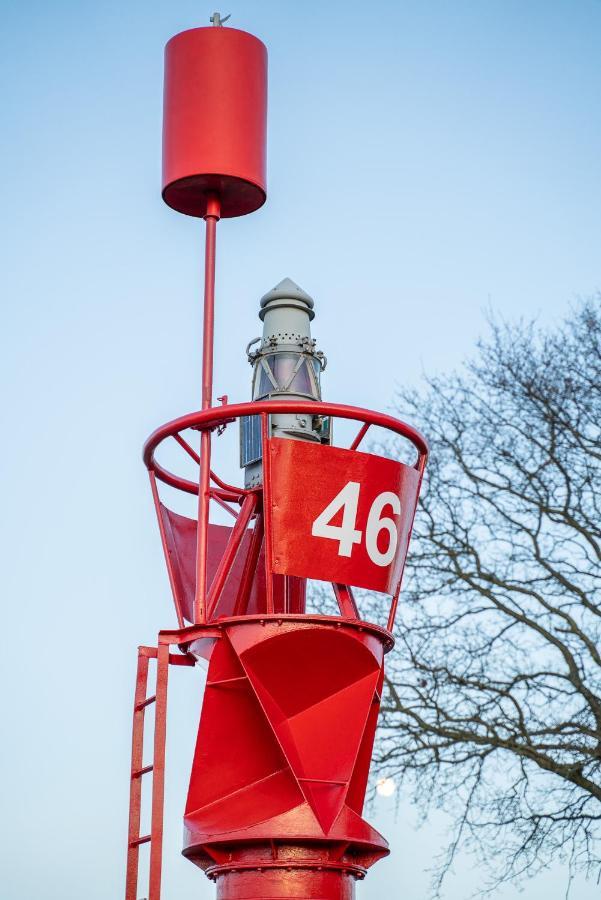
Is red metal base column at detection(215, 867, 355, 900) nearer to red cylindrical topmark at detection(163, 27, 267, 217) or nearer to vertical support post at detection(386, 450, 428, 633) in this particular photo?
vertical support post at detection(386, 450, 428, 633)

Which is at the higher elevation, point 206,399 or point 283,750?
point 206,399

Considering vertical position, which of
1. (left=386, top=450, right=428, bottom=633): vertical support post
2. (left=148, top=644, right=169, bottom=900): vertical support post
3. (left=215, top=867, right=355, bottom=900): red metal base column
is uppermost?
(left=386, top=450, right=428, bottom=633): vertical support post

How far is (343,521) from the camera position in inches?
490

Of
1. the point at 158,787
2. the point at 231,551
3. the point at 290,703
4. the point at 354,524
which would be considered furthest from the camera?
the point at 231,551

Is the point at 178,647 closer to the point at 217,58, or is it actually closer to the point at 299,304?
the point at 299,304

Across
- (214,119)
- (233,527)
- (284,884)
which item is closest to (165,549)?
(233,527)

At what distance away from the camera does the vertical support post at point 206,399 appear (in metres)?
12.4

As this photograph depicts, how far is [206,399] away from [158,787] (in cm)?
339

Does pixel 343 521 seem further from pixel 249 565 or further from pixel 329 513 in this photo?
pixel 249 565

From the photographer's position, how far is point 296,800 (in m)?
12.0

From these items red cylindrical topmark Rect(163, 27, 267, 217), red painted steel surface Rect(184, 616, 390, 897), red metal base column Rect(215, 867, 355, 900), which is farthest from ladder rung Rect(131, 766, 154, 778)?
red cylindrical topmark Rect(163, 27, 267, 217)

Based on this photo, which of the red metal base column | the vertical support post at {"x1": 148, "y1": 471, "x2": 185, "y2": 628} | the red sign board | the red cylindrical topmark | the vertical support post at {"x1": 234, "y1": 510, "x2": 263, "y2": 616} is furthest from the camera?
the red cylindrical topmark

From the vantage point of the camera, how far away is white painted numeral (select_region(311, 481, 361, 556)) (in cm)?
1235

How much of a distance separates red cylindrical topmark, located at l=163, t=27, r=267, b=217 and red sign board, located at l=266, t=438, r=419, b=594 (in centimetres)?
281
